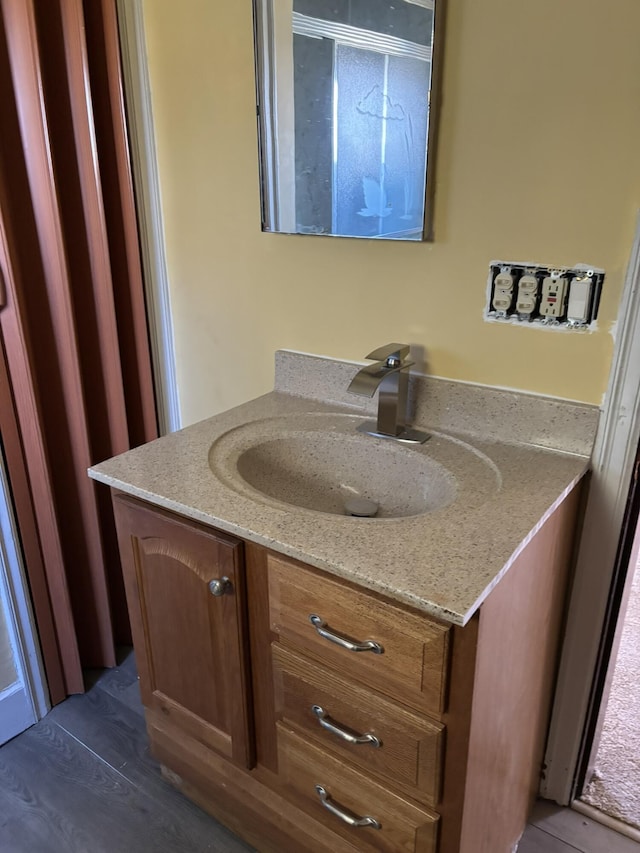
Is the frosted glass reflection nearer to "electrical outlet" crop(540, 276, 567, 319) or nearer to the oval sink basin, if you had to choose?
"electrical outlet" crop(540, 276, 567, 319)

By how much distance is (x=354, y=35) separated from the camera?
4.13 ft

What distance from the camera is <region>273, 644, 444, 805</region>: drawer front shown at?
39.4 inches

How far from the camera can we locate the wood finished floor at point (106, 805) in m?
1.46

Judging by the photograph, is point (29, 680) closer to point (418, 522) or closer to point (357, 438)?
point (357, 438)

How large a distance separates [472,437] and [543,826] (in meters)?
0.92

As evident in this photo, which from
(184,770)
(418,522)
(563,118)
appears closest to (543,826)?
(184,770)

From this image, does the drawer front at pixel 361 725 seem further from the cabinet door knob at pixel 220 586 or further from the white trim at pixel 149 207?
the white trim at pixel 149 207

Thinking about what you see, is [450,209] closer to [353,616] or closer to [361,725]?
[353,616]

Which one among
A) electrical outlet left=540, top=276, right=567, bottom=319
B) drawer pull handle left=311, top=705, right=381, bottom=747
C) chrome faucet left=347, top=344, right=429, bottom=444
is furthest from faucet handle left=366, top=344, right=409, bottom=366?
drawer pull handle left=311, top=705, right=381, bottom=747

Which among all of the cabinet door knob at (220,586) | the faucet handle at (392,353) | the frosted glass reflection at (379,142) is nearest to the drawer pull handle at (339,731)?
the cabinet door knob at (220,586)

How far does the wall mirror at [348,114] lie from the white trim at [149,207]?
0.36m

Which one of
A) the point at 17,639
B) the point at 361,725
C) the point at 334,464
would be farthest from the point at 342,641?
the point at 17,639

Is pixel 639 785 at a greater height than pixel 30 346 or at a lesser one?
lesser

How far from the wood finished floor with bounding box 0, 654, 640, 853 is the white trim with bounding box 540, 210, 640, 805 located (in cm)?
12
